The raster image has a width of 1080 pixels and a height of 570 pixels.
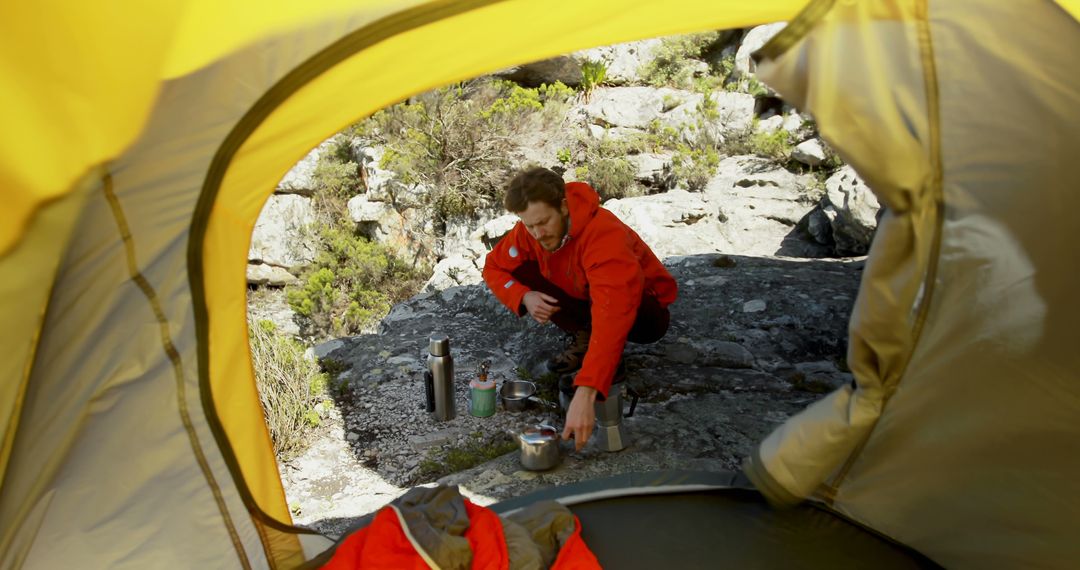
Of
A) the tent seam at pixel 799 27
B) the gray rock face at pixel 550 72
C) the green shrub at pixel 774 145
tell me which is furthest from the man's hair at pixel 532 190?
the gray rock face at pixel 550 72

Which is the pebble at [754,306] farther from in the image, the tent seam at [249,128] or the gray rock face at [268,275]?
the gray rock face at [268,275]

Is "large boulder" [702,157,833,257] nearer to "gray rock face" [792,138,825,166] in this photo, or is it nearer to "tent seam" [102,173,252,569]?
"gray rock face" [792,138,825,166]

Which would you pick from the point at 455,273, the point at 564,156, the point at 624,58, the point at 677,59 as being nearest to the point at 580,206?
the point at 455,273

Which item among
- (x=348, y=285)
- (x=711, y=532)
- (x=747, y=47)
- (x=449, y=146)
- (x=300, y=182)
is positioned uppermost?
(x=747, y=47)

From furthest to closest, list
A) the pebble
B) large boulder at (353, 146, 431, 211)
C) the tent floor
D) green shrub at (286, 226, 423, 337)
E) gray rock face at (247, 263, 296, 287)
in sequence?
gray rock face at (247, 263, 296, 287), large boulder at (353, 146, 431, 211), green shrub at (286, 226, 423, 337), the pebble, the tent floor

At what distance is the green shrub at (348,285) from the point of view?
746 cm

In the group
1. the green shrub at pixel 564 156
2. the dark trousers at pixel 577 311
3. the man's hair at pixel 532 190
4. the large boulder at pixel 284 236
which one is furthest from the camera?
the large boulder at pixel 284 236

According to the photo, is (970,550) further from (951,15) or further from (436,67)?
(436,67)

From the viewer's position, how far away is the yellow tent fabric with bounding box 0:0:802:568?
126 centimetres

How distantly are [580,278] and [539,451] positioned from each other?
2.53ft

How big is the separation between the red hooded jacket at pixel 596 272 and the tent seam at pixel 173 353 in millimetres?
1105

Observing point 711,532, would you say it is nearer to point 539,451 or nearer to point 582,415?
point 582,415

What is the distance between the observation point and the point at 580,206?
2725 millimetres

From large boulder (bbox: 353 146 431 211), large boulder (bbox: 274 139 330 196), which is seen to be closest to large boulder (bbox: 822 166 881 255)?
large boulder (bbox: 353 146 431 211)
